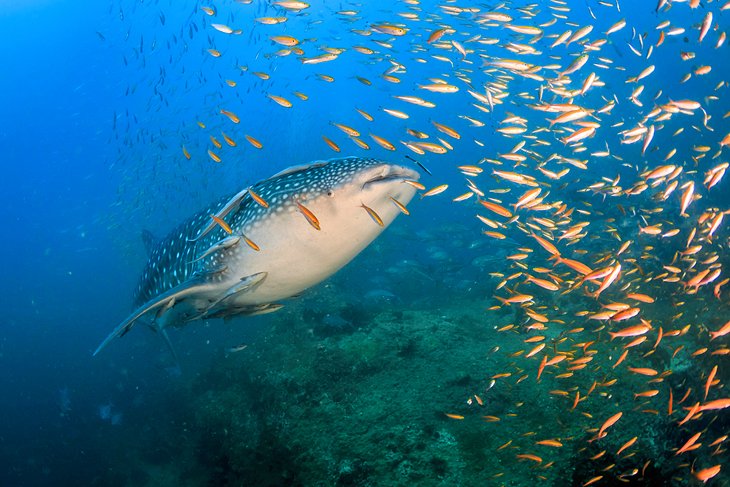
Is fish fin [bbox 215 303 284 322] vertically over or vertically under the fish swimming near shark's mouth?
under

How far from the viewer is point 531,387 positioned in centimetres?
544

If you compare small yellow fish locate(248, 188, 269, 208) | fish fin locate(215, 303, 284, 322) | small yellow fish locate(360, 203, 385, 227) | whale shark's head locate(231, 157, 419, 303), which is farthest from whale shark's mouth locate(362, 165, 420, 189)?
fish fin locate(215, 303, 284, 322)

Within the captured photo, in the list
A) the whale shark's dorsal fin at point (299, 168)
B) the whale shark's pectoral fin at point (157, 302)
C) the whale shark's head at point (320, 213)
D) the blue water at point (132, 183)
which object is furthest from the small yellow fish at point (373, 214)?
the blue water at point (132, 183)

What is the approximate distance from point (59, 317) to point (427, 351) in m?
41.2

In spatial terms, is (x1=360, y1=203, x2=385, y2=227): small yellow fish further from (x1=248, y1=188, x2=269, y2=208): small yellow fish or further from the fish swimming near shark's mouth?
(x1=248, y1=188, x2=269, y2=208): small yellow fish

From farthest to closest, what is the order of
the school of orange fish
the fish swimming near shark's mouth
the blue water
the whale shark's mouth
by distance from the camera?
the blue water
the school of orange fish
the fish swimming near shark's mouth
the whale shark's mouth

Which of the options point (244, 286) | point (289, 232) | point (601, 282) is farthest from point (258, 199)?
point (601, 282)

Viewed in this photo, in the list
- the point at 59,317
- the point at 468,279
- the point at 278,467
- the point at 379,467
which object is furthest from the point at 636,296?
the point at 59,317

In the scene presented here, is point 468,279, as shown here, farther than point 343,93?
No

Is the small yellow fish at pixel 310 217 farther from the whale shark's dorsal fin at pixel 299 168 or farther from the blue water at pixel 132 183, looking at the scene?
the blue water at pixel 132 183

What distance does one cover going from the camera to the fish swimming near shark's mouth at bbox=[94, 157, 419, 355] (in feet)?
11.7

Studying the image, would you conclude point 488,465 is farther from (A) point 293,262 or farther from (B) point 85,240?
(B) point 85,240

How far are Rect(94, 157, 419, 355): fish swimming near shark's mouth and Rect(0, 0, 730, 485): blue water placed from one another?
16.9ft

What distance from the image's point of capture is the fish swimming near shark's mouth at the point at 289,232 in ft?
11.7
